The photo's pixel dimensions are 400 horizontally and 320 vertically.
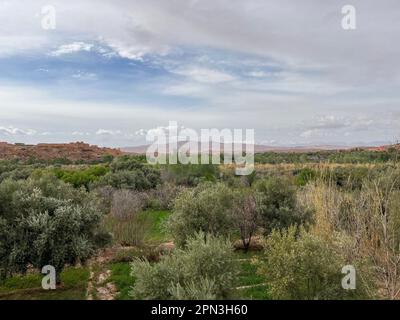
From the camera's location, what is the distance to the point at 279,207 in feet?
54.0

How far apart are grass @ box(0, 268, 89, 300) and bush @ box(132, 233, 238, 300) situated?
503cm

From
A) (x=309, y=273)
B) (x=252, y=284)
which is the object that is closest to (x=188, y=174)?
(x=252, y=284)

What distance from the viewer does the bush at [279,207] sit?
15.6 m

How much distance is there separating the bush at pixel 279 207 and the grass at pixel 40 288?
747 centimetres

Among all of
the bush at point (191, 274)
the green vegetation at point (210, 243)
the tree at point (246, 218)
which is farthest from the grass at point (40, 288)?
the tree at point (246, 218)

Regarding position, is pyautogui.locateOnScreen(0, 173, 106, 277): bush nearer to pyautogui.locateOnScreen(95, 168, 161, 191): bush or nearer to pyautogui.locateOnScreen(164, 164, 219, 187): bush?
pyautogui.locateOnScreen(95, 168, 161, 191): bush

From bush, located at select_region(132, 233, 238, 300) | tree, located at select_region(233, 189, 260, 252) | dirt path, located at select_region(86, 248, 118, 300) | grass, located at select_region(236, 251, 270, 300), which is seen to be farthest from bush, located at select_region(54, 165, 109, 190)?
bush, located at select_region(132, 233, 238, 300)

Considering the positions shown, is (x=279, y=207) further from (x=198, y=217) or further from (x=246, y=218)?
(x=198, y=217)

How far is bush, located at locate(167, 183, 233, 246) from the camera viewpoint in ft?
44.1

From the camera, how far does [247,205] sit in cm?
1694

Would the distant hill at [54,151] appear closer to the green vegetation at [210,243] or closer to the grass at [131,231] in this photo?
the grass at [131,231]
